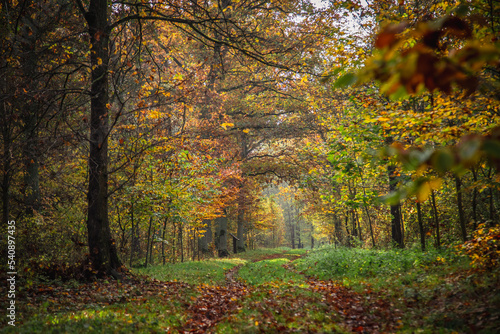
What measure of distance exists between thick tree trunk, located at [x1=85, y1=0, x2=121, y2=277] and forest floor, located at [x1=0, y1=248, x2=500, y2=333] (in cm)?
89

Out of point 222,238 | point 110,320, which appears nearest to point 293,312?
point 110,320

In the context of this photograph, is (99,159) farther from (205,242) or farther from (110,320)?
(205,242)

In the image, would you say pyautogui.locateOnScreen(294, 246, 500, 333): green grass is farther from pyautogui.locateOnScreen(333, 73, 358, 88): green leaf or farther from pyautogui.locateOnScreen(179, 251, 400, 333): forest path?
pyautogui.locateOnScreen(333, 73, 358, 88): green leaf

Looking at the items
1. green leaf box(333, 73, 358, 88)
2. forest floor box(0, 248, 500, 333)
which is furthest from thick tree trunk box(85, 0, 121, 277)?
green leaf box(333, 73, 358, 88)

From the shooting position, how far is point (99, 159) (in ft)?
28.1

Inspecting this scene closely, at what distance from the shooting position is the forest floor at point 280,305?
462cm

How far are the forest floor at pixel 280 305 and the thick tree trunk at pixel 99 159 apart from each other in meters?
0.89

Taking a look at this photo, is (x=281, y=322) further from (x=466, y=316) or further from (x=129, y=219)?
(x=129, y=219)

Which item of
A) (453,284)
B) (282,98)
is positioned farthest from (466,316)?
(282,98)

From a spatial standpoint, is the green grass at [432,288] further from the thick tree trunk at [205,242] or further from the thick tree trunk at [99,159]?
the thick tree trunk at [205,242]

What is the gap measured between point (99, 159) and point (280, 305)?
21.0 ft

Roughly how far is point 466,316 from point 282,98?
667 inches

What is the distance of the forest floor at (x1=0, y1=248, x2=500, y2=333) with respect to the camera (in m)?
4.62

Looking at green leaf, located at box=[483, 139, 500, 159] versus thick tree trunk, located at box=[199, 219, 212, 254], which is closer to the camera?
green leaf, located at box=[483, 139, 500, 159]
